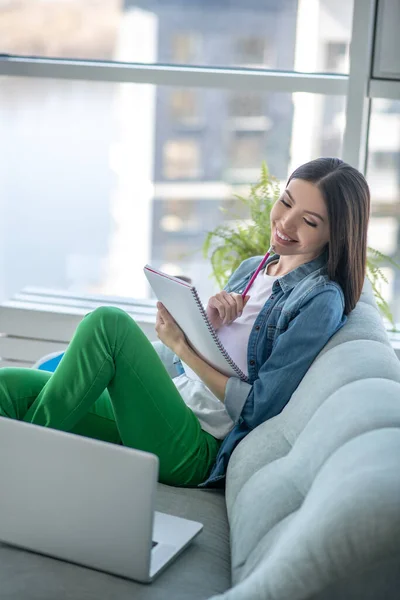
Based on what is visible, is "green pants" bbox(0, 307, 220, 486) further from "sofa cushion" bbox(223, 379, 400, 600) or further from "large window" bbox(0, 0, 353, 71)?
"large window" bbox(0, 0, 353, 71)

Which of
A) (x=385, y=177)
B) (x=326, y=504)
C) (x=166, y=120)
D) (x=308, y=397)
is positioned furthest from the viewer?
(x=166, y=120)

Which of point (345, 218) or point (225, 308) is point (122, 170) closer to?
point (225, 308)

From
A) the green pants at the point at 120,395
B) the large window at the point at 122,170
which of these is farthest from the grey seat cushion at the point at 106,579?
the large window at the point at 122,170

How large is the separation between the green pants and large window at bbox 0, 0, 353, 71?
157 cm

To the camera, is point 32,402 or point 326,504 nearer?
point 326,504

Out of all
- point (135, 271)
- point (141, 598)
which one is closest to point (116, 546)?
point (141, 598)

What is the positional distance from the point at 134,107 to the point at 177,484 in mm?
1776

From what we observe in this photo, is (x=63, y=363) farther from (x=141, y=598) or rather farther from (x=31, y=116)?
(x=31, y=116)

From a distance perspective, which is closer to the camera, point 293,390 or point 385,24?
point 293,390

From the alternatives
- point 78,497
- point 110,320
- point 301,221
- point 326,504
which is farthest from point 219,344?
point 326,504

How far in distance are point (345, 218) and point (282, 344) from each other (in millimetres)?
354

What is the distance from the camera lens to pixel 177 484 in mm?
2150

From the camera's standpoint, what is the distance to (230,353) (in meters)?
2.25

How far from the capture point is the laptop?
153 cm
